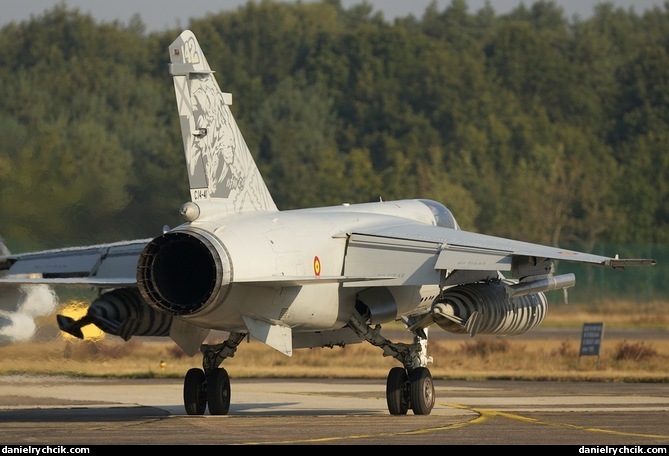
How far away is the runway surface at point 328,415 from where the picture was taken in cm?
1664

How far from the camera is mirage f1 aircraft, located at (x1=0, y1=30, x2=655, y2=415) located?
60.3ft

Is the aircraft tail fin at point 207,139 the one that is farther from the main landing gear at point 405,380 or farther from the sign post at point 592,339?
the sign post at point 592,339

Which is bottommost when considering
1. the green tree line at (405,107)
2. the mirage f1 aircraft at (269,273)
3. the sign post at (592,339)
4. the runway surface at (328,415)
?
the runway surface at (328,415)

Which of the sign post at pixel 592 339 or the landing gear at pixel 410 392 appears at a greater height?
the sign post at pixel 592 339

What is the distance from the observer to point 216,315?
733 inches

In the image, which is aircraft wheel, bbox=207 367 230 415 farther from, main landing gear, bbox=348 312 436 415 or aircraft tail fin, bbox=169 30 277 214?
aircraft tail fin, bbox=169 30 277 214

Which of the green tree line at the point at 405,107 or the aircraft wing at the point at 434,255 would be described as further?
the green tree line at the point at 405,107

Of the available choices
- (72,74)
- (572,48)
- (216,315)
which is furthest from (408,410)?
(572,48)

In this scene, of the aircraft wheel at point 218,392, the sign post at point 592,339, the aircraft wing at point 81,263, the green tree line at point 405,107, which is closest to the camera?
the aircraft wing at point 81,263

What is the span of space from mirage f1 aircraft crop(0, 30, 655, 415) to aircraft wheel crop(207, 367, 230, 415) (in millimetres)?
20

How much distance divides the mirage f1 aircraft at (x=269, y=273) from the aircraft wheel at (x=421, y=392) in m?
0.02

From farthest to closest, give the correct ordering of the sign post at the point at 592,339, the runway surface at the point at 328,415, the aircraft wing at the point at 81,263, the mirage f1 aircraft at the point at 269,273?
the sign post at the point at 592,339 < the aircraft wing at the point at 81,263 < the mirage f1 aircraft at the point at 269,273 < the runway surface at the point at 328,415

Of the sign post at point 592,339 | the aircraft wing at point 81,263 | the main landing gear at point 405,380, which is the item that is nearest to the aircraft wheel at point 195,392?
the aircraft wing at point 81,263

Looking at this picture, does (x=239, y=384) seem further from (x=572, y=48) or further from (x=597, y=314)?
(x=572, y=48)
